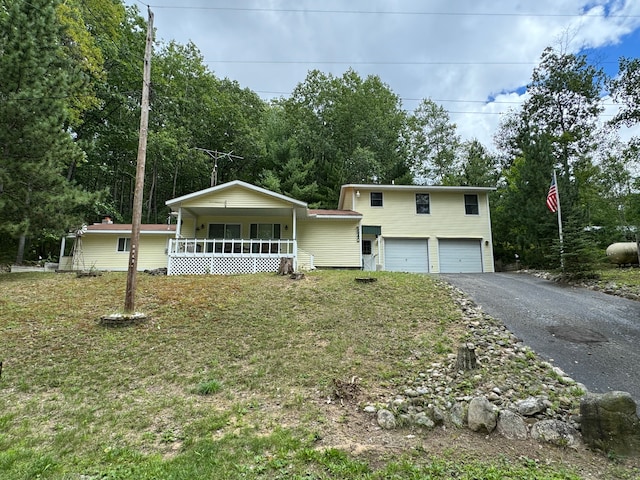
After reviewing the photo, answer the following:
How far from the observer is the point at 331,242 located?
629 inches

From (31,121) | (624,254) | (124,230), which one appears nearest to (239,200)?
(124,230)

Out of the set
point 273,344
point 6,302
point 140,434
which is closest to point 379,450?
point 140,434

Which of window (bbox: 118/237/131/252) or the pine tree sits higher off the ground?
the pine tree

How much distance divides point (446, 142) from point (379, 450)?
97.8 ft

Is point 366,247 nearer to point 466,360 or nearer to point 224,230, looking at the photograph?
point 224,230

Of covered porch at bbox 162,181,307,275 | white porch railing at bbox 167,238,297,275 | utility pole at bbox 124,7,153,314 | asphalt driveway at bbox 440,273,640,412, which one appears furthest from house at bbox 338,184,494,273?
utility pole at bbox 124,7,153,314

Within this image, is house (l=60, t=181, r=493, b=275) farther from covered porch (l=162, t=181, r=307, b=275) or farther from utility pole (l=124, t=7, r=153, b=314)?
utility pole (l=124, t=7, r=153, b=314)

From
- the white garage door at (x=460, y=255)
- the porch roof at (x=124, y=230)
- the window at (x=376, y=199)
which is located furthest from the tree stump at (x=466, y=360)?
the porch roof at (x=124, y=230)

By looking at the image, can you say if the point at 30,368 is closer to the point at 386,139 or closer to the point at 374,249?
the point at 374,249

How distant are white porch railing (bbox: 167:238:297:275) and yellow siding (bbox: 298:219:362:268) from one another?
2.03 meters

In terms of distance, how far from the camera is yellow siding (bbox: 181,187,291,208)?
46.3ft

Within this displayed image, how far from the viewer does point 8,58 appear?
32.8 ft

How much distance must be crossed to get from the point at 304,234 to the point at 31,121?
10585 millimetres

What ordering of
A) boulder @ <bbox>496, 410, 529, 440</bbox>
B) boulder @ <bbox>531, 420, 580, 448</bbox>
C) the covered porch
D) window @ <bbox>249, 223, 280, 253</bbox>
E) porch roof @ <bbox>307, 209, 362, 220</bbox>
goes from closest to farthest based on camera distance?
boulder @ <bbox>531, 420, 580, 448</bbox> < boulder @ <bbox>496, 410, 529, 440</bbox> < the covered porch < porch roof @ <bbox>307, 209, 362, 220</bbox> < window @ <bbox>249, 223, 280, 253</bbox>
